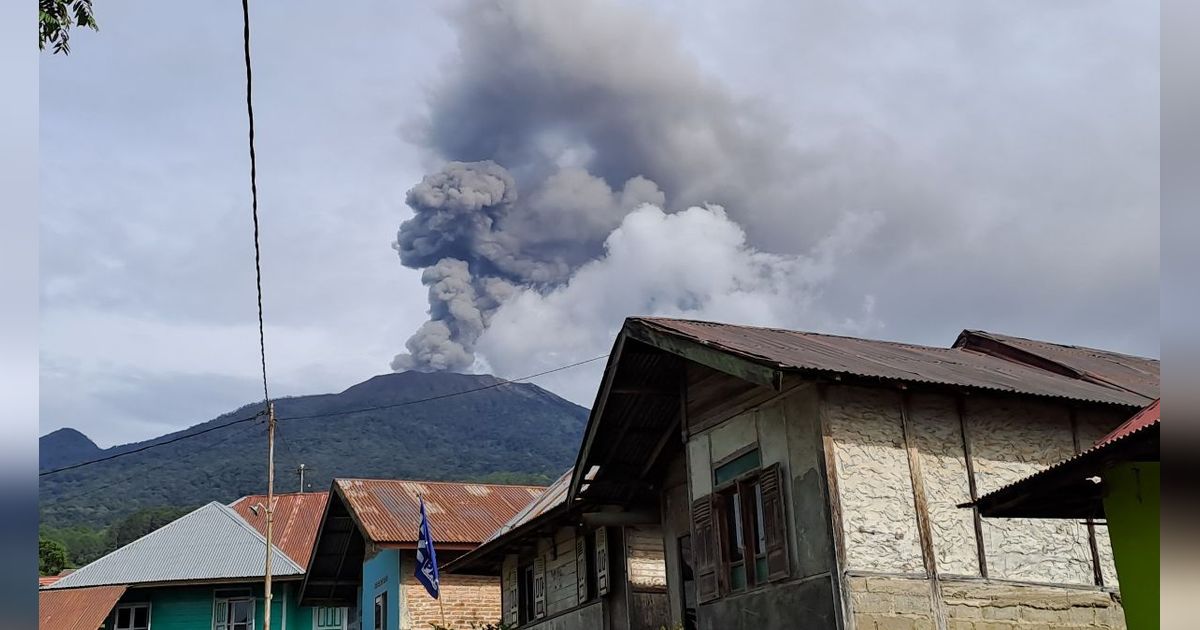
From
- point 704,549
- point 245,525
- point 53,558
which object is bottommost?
point 704,549

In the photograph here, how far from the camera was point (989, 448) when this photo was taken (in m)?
14.6

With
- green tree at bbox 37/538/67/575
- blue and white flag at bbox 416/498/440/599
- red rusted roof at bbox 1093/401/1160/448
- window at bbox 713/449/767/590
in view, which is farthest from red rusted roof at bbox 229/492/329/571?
red rusted roof at bbox 1093/401/1160/448

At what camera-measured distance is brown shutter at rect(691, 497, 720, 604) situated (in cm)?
1545

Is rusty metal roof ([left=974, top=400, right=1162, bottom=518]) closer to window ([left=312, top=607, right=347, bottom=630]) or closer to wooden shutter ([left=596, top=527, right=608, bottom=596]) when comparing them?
wooden shutter ([left=596, top=527, right=608, bottom=596])

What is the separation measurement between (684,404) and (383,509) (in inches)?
648

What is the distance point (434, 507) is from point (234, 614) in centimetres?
1113

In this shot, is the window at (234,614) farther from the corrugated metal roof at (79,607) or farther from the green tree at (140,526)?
the green tree at (140,526)

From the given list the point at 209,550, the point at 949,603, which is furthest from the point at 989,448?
the point at 209,550

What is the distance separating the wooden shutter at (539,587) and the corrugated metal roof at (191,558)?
56.9 ft

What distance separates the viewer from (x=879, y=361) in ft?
50.3

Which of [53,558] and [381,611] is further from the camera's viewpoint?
[53,558]

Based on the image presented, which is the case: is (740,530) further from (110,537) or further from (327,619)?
(110,537)

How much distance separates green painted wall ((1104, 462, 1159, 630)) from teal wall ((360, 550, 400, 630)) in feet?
72.0

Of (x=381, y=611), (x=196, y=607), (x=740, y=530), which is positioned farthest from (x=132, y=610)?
(x=740, y=530)
